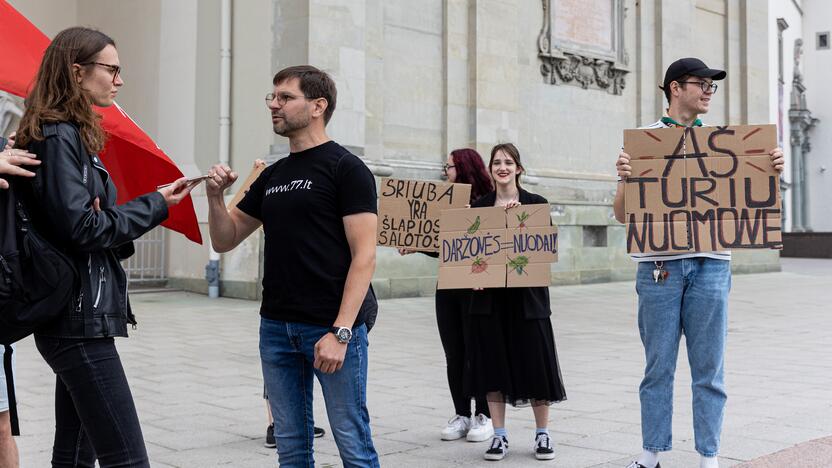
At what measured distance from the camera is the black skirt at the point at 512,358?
5.32m

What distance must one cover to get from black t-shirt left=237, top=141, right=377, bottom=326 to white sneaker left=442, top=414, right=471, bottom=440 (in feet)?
7.66

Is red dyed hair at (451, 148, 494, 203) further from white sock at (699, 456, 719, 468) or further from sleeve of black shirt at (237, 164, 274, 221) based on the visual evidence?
sleeve of black shirt at (237, 164, 274, 221)

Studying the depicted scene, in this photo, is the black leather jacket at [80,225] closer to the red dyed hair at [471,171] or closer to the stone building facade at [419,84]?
the red dyed hair at [471,171]

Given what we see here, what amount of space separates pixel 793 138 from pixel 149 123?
3945 cm

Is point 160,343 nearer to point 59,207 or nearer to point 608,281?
point 59,207

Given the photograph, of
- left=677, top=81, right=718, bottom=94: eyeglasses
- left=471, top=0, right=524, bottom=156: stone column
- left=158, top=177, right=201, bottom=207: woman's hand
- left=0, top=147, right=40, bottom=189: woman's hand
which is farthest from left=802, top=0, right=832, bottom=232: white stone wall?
left=0, top=147, right=40, bottom=189: woman's hand

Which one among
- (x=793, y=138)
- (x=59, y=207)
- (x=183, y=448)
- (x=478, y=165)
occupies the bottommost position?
(x=183, y=448)

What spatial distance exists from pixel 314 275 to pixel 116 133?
1.33 metres

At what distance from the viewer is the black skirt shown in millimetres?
5324

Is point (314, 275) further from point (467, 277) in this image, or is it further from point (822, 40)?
point (822, 40)

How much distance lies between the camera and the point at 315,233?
11.2 feet

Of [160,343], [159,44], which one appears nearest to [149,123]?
[159,44]

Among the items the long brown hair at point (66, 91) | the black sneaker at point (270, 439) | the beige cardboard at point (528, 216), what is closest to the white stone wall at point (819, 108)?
the beige cardboard at point (528, 216)

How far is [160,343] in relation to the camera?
9648mm
